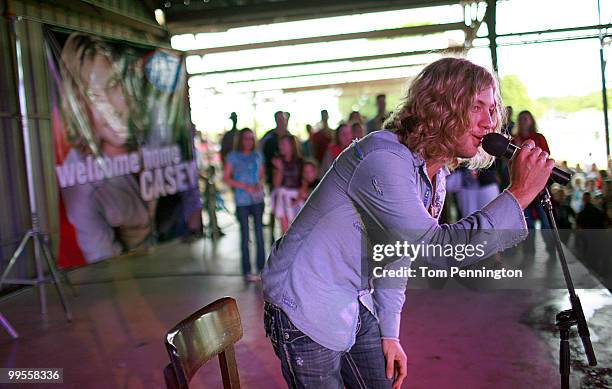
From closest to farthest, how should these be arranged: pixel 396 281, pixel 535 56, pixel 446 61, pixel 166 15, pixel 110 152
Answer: pixel 446 61, pixel 396 281, pixel 110 152, pixel 535 56, pixel 166 15

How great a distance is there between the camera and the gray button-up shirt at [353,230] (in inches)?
54.0

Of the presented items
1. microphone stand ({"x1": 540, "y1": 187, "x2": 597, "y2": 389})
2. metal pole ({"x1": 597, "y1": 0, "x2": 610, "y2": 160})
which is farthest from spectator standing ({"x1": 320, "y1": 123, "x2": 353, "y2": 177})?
microphone stand ({"x1": 540, "y1": 187, "x2": 597, "y2": 389})

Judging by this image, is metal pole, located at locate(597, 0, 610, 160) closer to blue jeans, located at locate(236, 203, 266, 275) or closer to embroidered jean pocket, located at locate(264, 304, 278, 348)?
blue jeans, located at locate(236, 203, 266, 275)

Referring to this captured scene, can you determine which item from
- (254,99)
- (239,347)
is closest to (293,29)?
(254,99)

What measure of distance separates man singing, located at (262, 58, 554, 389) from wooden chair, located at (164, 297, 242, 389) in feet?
0.36

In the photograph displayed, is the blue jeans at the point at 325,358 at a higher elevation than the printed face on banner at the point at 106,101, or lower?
lower

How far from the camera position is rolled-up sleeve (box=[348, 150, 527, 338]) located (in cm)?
135

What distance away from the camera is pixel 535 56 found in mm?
7367

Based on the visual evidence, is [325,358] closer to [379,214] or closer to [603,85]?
[379,214]

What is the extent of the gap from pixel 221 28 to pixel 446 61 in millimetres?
8191

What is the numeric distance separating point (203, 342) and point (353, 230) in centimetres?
47

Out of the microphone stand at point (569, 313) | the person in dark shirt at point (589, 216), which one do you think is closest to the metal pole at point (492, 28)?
the person in dark shirt at point (589, 216)

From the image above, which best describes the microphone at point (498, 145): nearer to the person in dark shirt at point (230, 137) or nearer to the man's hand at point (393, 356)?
the man's hand at point (393, 356)

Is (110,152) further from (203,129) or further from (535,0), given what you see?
(203,129)
